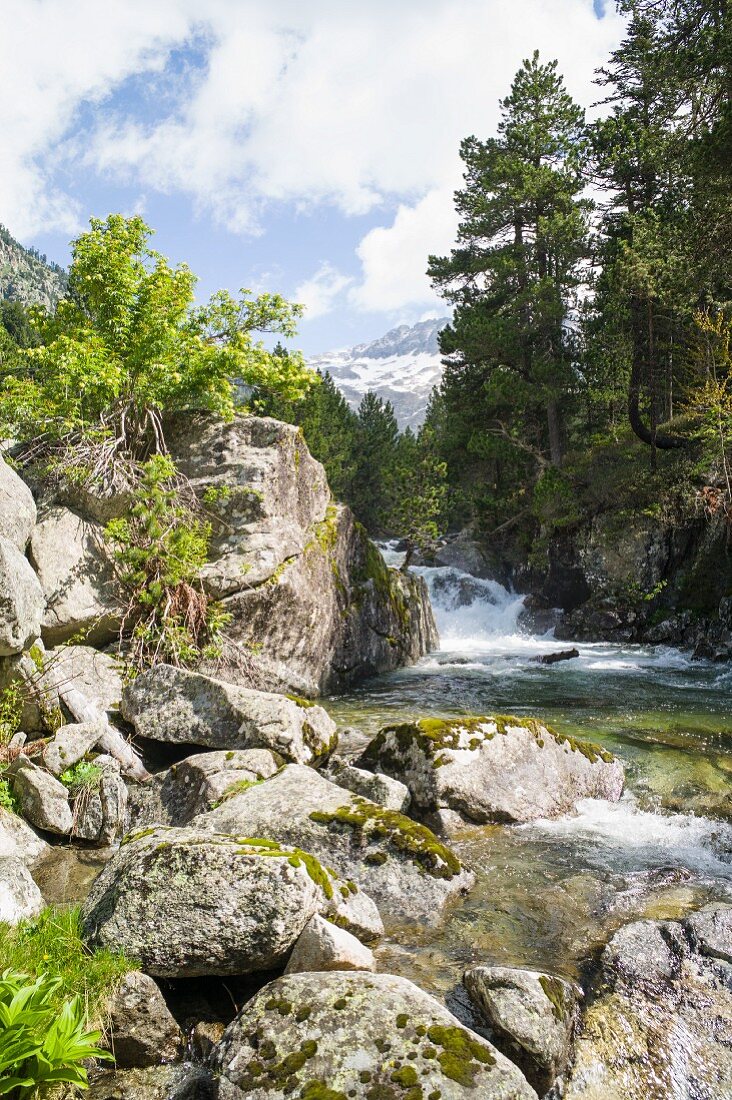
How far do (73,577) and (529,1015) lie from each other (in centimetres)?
848

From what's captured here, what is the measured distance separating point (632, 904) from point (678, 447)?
72.5 feet

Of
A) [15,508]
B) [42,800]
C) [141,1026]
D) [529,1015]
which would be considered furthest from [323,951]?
[15,508]

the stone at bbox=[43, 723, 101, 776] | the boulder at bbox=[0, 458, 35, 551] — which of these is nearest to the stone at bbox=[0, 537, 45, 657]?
the stone at bbox=[43, 723, 101, 776]

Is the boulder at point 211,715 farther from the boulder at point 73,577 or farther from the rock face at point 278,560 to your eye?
the rock face at point 278,560

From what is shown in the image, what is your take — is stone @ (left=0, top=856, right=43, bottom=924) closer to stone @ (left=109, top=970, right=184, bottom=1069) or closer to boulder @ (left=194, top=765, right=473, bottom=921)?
stone @ (left=109, top=970, right=184, bottom=1069)

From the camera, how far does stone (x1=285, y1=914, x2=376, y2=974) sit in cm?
396

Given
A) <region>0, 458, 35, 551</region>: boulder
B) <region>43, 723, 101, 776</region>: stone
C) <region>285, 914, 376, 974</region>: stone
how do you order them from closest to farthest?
1. <region>285, 914, 376, 974</region>: stone
2. <region>43, 723, 101, 776</region>: stone
3. <region>0, 458, 35, 551</region>: boulder

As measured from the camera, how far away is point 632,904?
17.4 ft

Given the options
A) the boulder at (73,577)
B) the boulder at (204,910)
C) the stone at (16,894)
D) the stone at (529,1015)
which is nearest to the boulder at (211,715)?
the boulder at (73,577)

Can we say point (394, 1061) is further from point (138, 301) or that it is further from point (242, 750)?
point (138, 301)

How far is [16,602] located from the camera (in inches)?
249

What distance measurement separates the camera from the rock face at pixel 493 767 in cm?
705

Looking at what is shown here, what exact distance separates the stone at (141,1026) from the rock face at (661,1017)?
226 cm

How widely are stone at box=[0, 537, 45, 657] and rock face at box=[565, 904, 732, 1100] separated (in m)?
5.85
